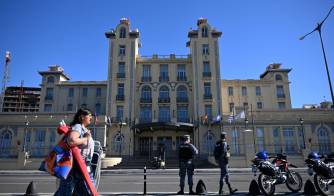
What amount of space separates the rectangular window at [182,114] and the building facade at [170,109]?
0.15 meters

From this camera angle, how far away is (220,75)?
41625mm

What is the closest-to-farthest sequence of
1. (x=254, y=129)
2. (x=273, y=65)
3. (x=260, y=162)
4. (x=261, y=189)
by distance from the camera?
(x=261, y=189), (x=260, y=162), (x=254, y=129), (x=273, y=65)

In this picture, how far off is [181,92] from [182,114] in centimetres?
344

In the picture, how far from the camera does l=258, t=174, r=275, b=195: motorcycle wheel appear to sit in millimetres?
7925

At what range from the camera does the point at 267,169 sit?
828cm

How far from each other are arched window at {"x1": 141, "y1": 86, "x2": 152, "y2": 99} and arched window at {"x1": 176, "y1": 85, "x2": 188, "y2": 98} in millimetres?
4177

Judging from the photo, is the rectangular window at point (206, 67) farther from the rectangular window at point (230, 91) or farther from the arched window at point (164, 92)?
the rectangular window at point (230, 91)

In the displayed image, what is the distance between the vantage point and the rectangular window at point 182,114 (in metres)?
40.9

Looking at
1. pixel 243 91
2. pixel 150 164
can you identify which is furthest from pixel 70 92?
pixel 243 91

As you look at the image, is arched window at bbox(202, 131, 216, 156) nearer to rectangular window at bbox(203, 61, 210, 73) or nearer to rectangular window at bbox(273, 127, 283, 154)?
rectangular window at bbox(273, 127, 283, 154)

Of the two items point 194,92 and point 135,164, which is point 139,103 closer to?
point 194,92

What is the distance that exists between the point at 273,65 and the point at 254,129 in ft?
61.5

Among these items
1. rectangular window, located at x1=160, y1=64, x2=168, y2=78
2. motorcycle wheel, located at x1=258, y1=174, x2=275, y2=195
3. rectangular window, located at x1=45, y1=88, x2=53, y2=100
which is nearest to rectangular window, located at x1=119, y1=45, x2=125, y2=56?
rectangular window, located at x1=160, y1=64, x2=168, y2=78

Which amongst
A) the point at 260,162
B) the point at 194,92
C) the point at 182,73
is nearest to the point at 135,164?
the point at 194,92
